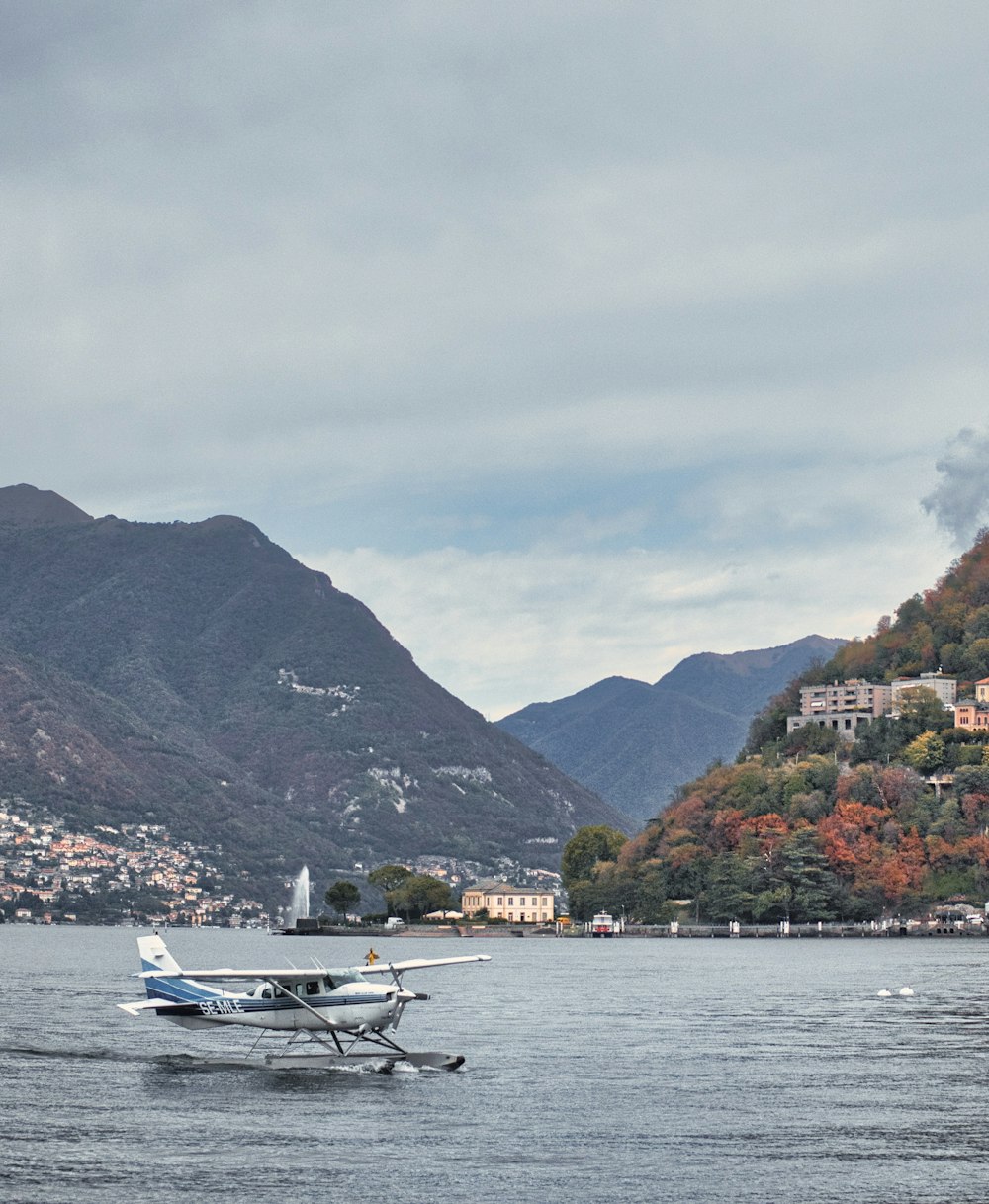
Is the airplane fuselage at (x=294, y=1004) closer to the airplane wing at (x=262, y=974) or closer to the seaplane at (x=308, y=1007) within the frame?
the seaplane at (x=308, y=1007)

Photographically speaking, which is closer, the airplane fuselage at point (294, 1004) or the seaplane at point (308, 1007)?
the seaplane at point (308, 1007)

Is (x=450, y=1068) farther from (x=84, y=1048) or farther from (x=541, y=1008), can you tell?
(x=541, y=1008)

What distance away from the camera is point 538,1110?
5075 cm

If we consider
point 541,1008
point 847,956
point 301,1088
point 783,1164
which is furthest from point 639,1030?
point 847,956

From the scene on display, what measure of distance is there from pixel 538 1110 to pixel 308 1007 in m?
12.5

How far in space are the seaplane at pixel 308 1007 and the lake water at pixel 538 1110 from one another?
5.82 ft

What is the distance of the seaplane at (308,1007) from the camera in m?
60.5

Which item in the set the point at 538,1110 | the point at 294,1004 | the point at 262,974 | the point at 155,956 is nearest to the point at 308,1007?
the point at 294,1004

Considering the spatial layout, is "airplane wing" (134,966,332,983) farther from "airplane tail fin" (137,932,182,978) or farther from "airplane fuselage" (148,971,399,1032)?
"airplane tail fin" (137,932,182,978)

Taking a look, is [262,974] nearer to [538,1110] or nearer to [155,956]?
[155,956]

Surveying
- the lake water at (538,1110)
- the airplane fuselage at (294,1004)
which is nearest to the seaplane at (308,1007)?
the airplane fuselage at (294,1004)

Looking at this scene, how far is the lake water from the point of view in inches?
1582

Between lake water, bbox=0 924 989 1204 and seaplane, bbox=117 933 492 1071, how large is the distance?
69.9 inches

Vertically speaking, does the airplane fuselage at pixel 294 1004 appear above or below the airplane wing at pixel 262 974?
below
